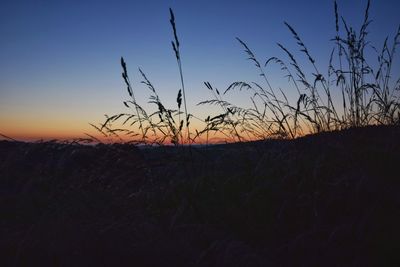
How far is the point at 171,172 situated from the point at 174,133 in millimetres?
281

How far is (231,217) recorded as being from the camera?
7.27 ft

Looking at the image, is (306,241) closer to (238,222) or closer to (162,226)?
(238,222)

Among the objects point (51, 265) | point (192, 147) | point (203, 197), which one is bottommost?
point (51, 265)

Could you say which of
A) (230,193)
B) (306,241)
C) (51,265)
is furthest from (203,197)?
(51,265)

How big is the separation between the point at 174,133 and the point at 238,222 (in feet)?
3.58

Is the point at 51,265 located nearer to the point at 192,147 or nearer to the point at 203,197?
the point at 203,197

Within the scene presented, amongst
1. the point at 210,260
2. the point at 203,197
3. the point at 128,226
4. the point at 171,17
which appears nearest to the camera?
the point at 210,260

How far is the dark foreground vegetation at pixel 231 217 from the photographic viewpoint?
1.90 metres

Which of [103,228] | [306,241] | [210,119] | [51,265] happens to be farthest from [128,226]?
[210,119]

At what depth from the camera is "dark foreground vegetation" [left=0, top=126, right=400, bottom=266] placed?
6.25 feet

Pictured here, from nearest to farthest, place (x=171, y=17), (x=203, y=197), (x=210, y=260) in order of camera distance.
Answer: (x=210, y=260), (x=203, y=197), (x=171, y=17)

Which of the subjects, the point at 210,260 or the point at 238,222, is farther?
the point at 238,222

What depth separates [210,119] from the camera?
3.14 meters

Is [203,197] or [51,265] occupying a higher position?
[203,197]
